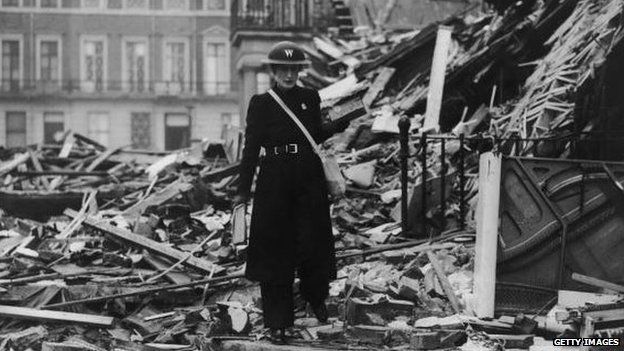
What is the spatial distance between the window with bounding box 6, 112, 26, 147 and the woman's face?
140 ft

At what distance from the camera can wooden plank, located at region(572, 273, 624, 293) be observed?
7.14 meters

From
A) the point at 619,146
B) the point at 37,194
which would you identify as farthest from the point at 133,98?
the point at 619,146

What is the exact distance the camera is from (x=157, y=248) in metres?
9.73

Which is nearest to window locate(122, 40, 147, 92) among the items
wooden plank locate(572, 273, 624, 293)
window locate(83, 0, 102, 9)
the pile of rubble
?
window locate(83, 0, 102, 9)

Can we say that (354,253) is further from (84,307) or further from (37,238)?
(37,238)

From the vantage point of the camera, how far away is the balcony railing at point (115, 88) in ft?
154

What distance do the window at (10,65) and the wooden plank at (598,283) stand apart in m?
44.1

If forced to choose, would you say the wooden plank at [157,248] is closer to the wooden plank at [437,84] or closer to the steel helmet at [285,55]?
the steel helmet at [285,55]

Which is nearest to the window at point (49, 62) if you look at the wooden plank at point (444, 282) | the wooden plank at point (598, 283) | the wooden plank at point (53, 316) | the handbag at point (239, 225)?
the wooden plank at point (53, 316)

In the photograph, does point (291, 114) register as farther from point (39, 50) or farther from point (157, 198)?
point (39, 50)

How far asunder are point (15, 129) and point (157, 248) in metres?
39.6

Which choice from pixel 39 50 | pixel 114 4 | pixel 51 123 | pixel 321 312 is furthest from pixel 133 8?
pixel 321 312

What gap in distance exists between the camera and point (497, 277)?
733 cm

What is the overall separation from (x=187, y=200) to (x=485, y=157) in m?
6.23
